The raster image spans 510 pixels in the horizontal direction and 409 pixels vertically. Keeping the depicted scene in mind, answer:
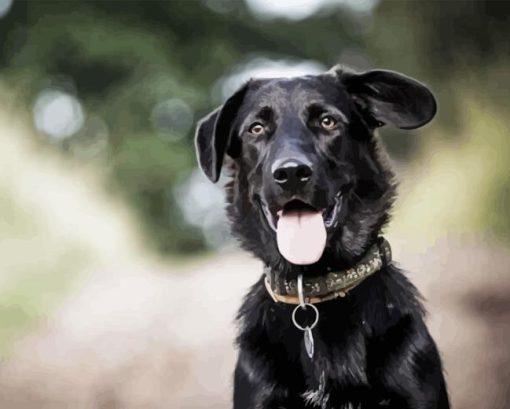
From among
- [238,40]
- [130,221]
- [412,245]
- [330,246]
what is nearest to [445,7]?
[238,40]

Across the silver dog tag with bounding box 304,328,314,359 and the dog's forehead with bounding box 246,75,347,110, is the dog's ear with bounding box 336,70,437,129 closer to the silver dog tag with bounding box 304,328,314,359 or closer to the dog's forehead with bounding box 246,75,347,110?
the dog's forehead with bounding box 246,75,347,110

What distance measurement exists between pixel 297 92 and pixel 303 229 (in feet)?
0.90

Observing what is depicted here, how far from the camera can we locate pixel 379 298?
170cm

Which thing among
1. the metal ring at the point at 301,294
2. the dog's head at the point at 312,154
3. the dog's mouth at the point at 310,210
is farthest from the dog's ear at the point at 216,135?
the metal ring at the point at 301,294

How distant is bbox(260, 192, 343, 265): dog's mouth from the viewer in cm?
162

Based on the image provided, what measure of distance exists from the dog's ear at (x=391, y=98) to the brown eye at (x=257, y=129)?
19 cm

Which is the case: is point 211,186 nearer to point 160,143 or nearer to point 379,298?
point 160,143

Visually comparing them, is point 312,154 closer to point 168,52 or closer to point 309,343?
point 309,343

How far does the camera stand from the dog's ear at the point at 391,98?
1.70 m

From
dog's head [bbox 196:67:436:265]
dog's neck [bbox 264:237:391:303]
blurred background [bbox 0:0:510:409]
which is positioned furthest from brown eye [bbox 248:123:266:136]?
blurred background [bbox 0:0:510:409]

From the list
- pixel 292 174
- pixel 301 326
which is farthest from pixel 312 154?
pixel 301 326

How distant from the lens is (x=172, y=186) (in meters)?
2.72

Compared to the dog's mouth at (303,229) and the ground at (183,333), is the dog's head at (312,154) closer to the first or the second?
the dog's mouth at (303,229)

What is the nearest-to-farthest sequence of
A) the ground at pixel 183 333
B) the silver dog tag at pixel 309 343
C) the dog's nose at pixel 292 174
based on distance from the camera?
the dog's nose at pixel 292 174 < the silver dog tag at pixel 309 343 < the ground at pixel 183 333
